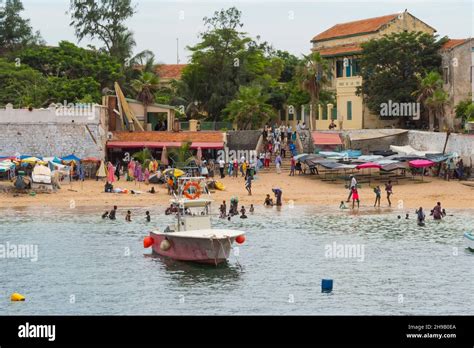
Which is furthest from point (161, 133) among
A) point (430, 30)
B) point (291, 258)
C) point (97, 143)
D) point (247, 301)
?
point (247, 301)

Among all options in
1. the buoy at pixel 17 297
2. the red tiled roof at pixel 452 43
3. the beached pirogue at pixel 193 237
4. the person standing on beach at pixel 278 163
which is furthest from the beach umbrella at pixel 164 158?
the buoy at pixel 17 297

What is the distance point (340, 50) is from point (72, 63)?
22.7 meters

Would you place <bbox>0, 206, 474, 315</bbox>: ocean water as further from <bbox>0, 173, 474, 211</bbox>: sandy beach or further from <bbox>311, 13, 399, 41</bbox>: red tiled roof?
<bbox>311, 13, 399, 41</bbox>: red tiled roof

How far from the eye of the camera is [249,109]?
80750mm

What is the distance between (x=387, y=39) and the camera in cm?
8269

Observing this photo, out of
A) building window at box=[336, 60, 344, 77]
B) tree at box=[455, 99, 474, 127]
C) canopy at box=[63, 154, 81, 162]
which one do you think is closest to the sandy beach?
canopy at box=[63, 154, 81, 162]

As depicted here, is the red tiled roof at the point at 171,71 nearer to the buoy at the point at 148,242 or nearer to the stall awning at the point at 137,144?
the stall awning at the point at 137,144

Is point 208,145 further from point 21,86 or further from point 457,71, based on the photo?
point 457,71

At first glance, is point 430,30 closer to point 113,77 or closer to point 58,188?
point 113,77

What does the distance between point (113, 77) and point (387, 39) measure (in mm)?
23358

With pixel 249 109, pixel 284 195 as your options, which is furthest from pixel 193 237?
pixel 249 109

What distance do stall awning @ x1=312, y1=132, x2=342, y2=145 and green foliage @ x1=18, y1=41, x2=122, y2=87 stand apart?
19481 mm

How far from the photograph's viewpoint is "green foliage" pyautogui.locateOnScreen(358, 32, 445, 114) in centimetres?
8200

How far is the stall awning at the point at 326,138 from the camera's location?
79.2 metres
